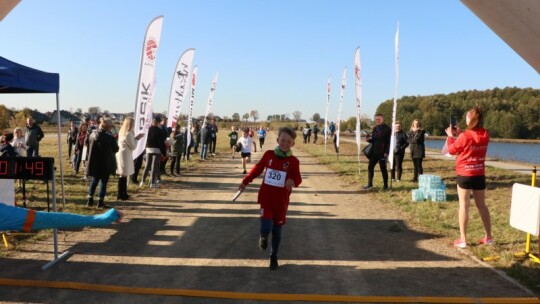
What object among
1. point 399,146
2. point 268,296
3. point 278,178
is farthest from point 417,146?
point 268,296

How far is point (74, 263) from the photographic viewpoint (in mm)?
5059

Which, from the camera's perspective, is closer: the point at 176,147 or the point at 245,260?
the point at 245,260

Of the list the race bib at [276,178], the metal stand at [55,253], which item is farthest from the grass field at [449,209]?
the race bib at [276,178]

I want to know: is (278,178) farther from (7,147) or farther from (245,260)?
(7,147)

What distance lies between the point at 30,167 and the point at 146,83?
596cm

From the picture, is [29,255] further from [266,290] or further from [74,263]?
[266,290]

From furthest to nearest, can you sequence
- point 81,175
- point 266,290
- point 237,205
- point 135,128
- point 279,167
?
1. point 81,175
2. point 135,128
3. point 237,205
4. point 279,167
5. point 266,290

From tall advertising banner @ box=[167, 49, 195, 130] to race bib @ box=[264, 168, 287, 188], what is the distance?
414 inches

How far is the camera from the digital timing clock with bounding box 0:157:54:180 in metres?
4.91

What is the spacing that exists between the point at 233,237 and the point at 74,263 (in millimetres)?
2343

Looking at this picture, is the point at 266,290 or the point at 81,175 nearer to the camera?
the point at 266,290

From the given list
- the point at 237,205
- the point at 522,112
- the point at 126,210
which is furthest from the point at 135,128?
the point at 522,112

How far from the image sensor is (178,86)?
595 inches

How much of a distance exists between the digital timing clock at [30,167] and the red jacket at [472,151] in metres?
5.57
